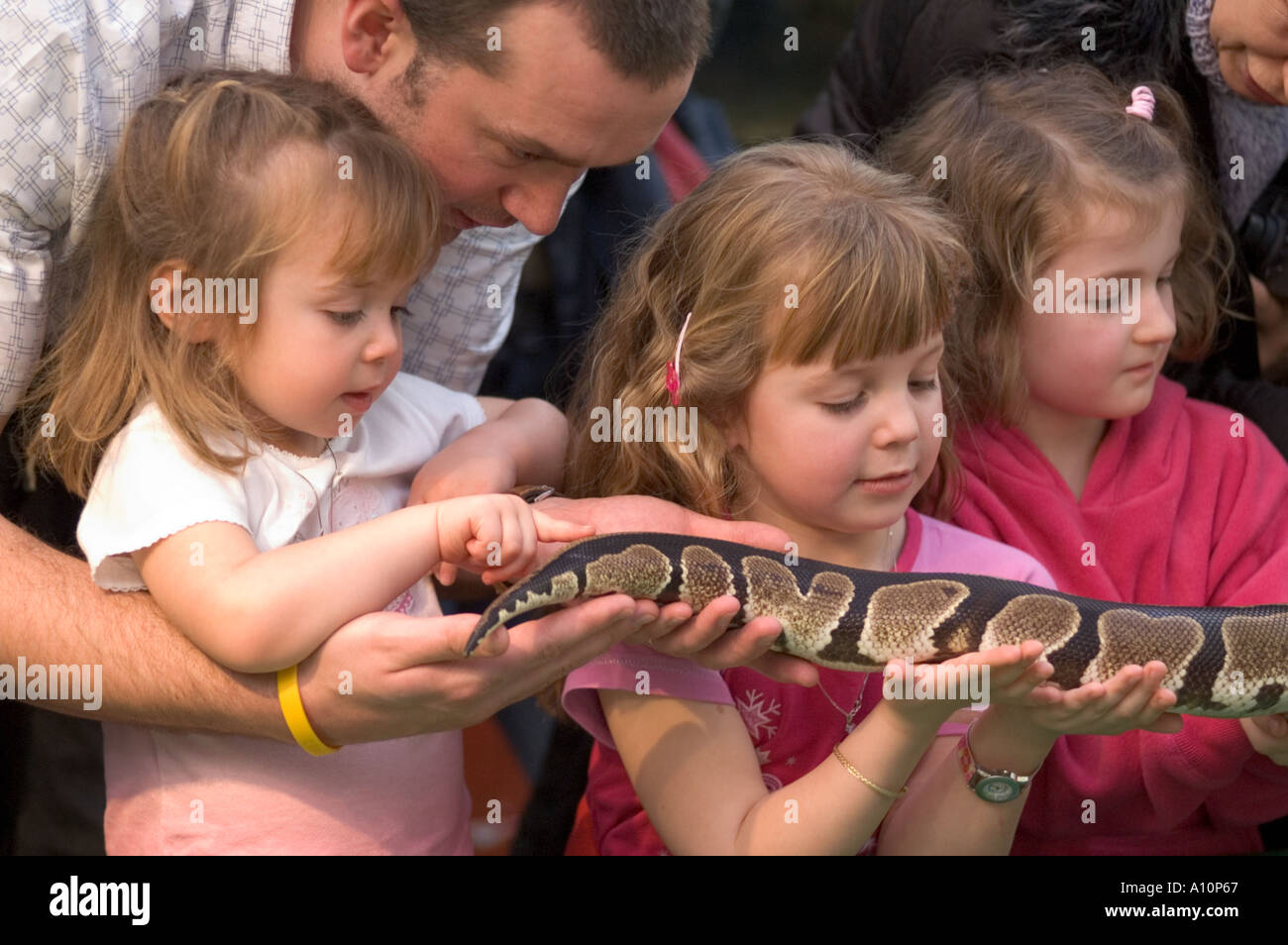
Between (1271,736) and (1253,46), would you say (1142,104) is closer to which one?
(1253,46)

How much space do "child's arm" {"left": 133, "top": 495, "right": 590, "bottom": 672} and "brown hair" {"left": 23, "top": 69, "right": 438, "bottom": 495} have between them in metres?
0.26

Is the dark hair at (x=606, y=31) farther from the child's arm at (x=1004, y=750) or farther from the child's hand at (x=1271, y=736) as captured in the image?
the child's hand at (x=1271, y=736)

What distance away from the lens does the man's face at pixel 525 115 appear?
10.3 feet

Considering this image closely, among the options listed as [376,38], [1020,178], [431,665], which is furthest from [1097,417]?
[376,38]

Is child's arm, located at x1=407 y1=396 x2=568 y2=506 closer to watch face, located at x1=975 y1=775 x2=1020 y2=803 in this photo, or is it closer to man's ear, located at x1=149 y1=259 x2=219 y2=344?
man's ear, located at x1=149 y1=259 x2=219 y2=344

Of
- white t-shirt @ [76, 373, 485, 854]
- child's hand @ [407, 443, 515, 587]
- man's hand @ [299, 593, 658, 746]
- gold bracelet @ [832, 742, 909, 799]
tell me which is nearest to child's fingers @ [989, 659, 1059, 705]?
gold bracelet @ [832, 742, 909, 799]

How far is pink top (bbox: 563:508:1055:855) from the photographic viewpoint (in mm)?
3064

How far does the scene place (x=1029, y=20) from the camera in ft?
13.0

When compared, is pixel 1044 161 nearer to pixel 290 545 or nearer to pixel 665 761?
pixel 665 761

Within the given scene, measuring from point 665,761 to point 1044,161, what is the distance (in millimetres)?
1929

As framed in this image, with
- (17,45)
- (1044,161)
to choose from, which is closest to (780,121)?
(1044,161)

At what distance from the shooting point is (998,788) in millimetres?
2883

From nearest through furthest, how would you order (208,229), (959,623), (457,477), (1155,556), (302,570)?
(302,570)
(208,229)
(959,623)
(457,477)
(1155,556)

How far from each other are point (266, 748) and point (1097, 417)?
93.5 inches
